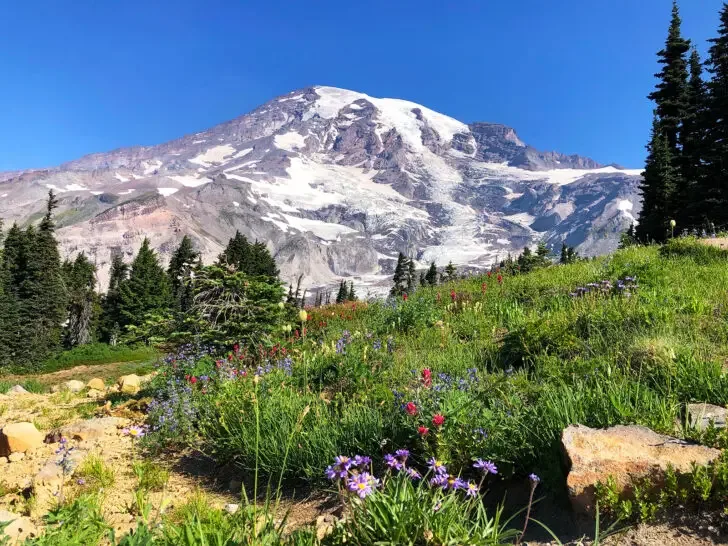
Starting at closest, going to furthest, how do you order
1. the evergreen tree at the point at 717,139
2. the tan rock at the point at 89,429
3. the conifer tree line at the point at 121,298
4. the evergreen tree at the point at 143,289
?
the tan rock at the point at 89,429 < the conifer tree line at the point at 121,298 < the evergreen tree at the point at 717,139 < the evergreen tree at the point at 143,289

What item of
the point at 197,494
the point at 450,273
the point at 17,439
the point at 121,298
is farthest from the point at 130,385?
the point at 121,298

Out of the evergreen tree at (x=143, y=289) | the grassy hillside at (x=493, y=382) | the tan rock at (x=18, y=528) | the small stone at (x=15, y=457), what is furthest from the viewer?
the evergreen tree at (x=143, y=289)

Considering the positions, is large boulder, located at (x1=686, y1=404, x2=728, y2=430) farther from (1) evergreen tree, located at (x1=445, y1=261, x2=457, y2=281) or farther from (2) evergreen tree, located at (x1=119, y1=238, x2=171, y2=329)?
(2) evergreen tree, located at (x1=119, y1=238, x2=171, y2=329)

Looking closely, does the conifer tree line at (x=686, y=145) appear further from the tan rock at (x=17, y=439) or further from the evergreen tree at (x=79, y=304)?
the evergreen tree at (x=79, y=304)

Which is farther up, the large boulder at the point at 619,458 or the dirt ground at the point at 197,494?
the large boulder at the point at 619,458

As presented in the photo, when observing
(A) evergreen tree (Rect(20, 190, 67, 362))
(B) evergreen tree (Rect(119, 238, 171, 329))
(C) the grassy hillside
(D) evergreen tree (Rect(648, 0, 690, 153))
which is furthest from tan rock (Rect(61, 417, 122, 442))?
(B) evergreen tree (Rect(119, 238, 171, 329))

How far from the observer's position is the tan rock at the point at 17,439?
5.36m

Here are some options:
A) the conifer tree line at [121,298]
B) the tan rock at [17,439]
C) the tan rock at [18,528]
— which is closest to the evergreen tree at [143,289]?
the conifer tree line at [121,298]

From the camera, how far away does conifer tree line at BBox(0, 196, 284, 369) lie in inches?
352

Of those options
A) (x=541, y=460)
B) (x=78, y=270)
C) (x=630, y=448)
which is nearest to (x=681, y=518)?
(x=630, y=448)

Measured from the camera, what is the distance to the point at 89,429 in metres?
5.86

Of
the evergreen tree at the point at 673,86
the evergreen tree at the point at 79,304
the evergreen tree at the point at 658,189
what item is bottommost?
the evergreen tree at the point at 79,304

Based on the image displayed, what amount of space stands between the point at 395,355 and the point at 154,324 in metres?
5.27

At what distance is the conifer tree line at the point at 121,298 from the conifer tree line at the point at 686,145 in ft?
84.2
